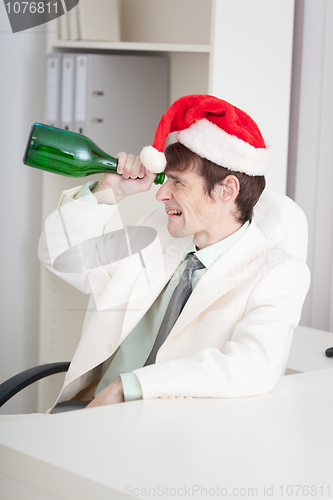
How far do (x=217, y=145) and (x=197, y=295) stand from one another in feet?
1.04

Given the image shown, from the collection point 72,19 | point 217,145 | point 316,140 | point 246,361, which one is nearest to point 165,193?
point 217,145

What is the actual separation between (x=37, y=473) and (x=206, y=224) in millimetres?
760

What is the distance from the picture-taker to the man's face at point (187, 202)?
1152 mm

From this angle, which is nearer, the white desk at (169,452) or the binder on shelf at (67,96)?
the white desk at (169,452)

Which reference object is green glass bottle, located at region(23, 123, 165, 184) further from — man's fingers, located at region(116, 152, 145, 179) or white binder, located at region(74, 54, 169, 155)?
white binder, located at region(74, 54, 169, 155)

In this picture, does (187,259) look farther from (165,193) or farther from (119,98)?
(119,98)

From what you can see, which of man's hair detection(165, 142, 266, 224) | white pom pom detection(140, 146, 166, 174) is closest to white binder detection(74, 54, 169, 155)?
man's hair detection(165, 142, 266, 224)

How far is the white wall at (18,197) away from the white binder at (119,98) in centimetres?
100

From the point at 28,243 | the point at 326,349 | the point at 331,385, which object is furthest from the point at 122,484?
the point at 326,349

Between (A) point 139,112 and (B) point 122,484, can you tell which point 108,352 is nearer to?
(B) point 122,484

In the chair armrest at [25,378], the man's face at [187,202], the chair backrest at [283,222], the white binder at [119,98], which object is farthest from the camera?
the white binder at [119,98]

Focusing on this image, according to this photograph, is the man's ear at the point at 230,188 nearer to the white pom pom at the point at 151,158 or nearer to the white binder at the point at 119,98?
the white pom pom at the point at 151,158

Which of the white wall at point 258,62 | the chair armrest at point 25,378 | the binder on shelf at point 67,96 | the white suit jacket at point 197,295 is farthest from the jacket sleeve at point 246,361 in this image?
the white wall at point 258,62

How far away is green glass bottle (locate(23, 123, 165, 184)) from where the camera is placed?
2.60 feet
